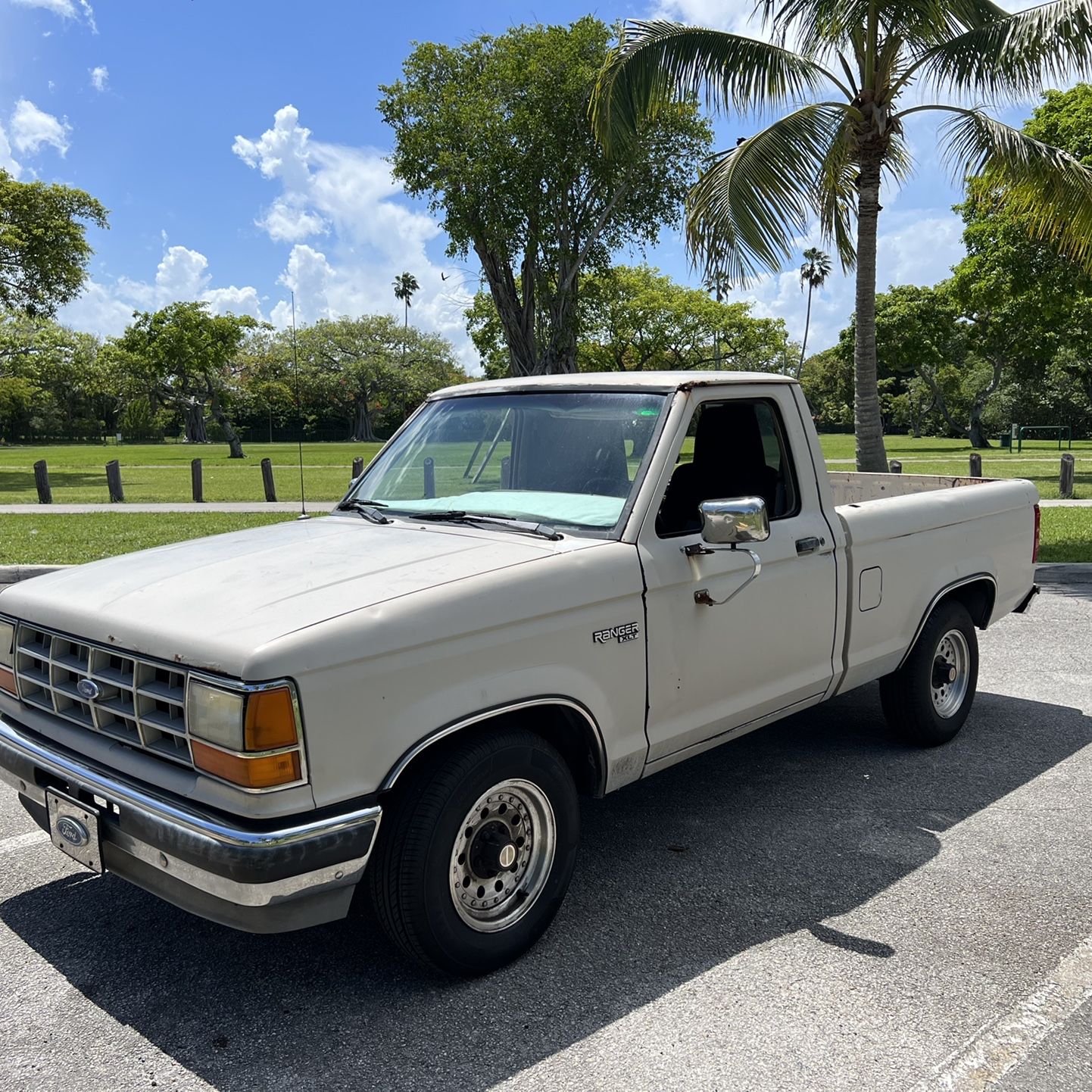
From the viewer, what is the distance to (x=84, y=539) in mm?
13594

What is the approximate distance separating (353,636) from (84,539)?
39.7 ft

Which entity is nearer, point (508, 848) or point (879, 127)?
point (508, 848)

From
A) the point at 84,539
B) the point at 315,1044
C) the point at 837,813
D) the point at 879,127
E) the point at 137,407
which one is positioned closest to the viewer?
the point at 315,1044

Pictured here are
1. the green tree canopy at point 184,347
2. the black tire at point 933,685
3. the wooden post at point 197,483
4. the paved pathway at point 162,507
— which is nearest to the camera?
the black tire at point 933,685

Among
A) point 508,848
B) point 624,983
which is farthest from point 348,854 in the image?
point 624,983

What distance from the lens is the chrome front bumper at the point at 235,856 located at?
8.90 ft

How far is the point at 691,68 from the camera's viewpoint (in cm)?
1221

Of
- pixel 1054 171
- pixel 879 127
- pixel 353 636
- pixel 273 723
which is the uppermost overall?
pixel 879 127

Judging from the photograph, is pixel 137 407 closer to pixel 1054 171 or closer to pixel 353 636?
pixel 1054 171

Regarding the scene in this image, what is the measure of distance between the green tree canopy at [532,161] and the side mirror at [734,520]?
22791 mm

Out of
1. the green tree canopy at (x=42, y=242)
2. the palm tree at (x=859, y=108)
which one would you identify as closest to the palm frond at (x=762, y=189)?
the palm tree at (x=859, y=108)

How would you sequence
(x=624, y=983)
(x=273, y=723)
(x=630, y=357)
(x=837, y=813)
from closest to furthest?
(x=273, y=723)
(x=624, y=983)
(x=837, y=813)
(x=630, y=357)

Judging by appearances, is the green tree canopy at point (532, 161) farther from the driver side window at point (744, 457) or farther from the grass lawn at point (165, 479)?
the driver side window at point (744, 457)

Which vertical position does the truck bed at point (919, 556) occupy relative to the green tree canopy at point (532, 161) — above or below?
below
